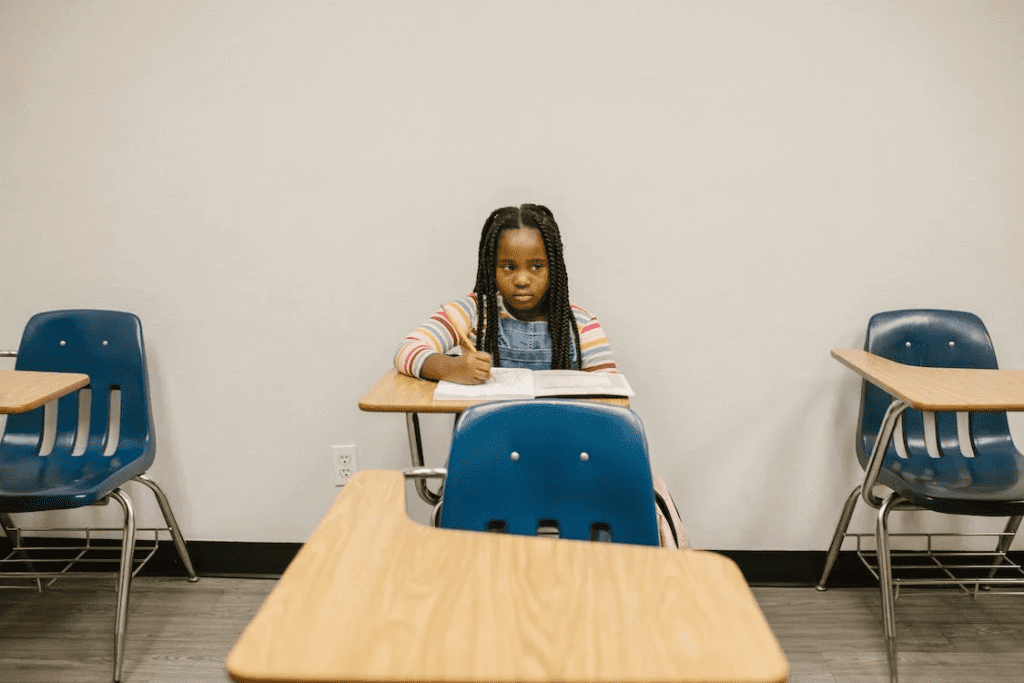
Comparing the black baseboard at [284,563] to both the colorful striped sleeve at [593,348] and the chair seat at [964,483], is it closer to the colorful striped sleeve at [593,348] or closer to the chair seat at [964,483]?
the chair seat at [964,483]

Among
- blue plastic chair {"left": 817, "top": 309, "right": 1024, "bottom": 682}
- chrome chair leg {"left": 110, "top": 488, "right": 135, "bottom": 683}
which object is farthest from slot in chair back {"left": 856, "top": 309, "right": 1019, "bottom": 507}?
chrome chair leg {"left": 110, "top": 488, "right": 135, "bottom": 683}

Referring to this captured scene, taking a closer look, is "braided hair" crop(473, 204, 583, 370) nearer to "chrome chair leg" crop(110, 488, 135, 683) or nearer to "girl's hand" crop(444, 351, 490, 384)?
"girl's hand" crop(444, 351, 490, 384)

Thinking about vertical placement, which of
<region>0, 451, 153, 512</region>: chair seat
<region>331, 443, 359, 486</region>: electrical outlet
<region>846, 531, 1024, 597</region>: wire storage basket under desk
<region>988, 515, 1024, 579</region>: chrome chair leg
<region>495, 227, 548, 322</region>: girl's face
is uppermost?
<region>495, 227, 548, 322</region>: girl's face

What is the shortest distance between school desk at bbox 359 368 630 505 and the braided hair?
10.3 inches

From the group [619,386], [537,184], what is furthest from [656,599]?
[537,184]

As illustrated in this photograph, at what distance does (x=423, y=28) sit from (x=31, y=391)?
139 centimetres

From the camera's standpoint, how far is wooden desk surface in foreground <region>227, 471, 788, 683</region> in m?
0.60

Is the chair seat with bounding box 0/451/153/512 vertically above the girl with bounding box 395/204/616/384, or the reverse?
the girl with bounding box 395/204/616/384

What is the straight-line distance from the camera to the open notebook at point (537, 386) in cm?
141

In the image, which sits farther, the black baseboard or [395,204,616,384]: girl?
the black baseboard

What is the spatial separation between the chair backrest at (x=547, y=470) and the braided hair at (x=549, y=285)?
2.21ft

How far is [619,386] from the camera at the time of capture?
146 cm

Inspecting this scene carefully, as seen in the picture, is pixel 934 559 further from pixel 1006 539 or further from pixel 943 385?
pixel 943 385

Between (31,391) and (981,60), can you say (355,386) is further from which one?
(981,60)
